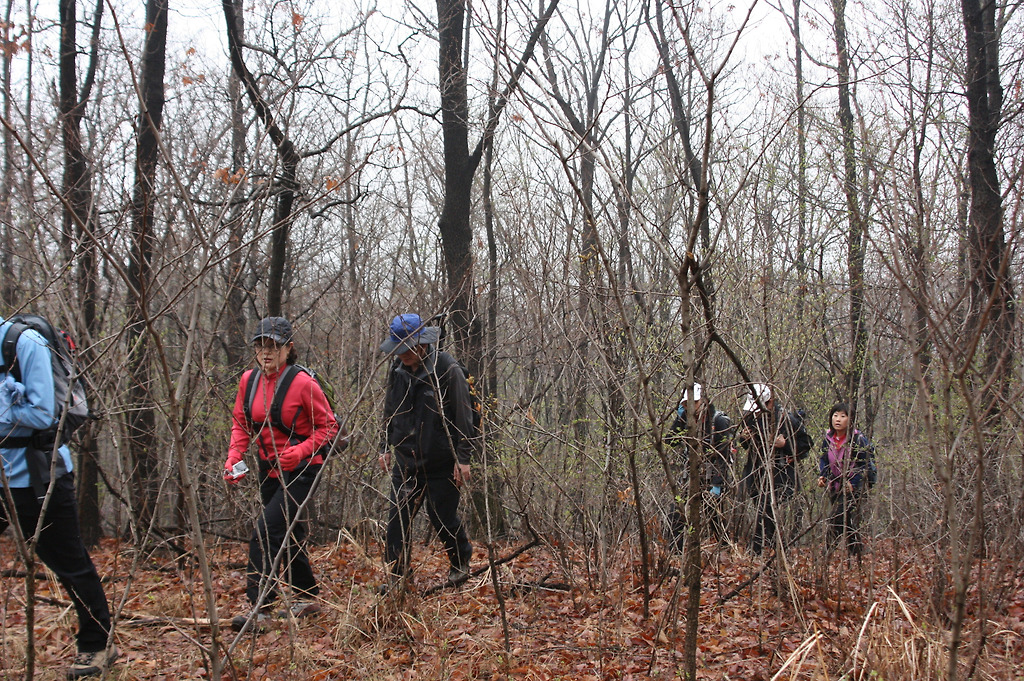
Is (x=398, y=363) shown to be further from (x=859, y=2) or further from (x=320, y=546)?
(x=859, y=2)

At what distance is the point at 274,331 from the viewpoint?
13.4 ft

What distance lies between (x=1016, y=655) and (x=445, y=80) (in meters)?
7.84

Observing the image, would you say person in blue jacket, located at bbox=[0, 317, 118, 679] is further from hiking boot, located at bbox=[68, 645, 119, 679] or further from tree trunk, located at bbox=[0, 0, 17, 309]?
tree trunk, located at bbox=[0, 0, 17, 309]

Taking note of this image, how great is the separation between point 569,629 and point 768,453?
1.61m

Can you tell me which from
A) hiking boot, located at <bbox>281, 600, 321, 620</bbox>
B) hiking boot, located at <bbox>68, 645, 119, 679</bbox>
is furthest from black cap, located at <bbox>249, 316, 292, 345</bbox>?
hiking boot, located at <bbox>68, 645, 119, 679</bbox>

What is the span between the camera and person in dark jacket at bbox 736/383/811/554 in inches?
143

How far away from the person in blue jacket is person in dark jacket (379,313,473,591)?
65.4 inches

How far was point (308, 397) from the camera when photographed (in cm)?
411

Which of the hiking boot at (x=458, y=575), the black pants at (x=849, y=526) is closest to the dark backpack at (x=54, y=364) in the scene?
the hiking boot at (x=458, y=575)

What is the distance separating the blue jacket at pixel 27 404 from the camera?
10.1ft

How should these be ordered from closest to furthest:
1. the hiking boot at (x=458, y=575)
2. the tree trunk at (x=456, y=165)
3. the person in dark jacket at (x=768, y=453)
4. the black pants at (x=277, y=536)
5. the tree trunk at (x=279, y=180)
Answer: the person in dark jacket at (x=768, y=453), the black pants at (x=277, y=536), the hiking boot at (x=458, y=575), the tree trunk at (x=279, y=180), the tree trunk at (x=456, y=165)

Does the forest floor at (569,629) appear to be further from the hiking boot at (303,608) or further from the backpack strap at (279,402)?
the backpack strap at (279,402)

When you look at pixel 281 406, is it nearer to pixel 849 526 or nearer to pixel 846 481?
pixel 846 481

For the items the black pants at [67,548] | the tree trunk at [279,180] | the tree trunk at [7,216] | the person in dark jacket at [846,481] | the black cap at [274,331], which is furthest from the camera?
the tree trunk at [279,180]
